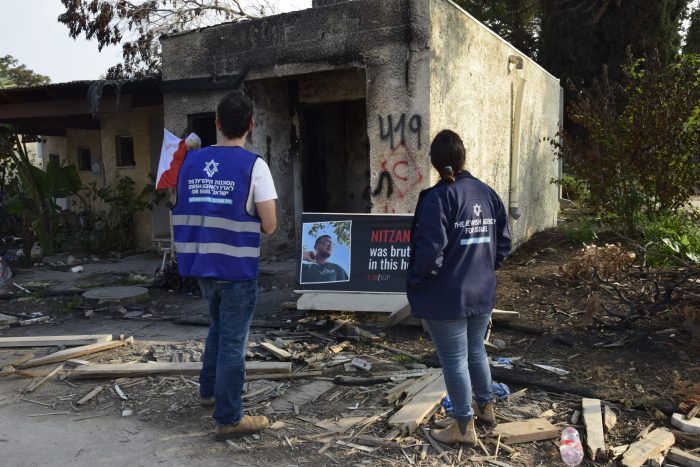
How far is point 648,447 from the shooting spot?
11.6 ft

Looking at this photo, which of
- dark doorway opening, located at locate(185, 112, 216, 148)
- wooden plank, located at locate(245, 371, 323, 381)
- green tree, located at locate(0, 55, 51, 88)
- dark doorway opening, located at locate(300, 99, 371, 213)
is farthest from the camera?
green tree, located at locate(0, 55, 51, 88)

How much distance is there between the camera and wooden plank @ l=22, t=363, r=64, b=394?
471 cm

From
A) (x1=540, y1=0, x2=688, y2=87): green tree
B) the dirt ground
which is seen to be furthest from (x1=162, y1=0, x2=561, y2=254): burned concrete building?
(x1=540, y1=0, x2=688, y2=87): green tree

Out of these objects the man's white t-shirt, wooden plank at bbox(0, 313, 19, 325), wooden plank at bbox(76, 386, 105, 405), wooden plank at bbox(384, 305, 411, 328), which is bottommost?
wooden plank at bbox(76, 386, 105, 405)

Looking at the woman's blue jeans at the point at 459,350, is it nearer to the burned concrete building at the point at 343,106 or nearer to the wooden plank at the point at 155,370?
the wooden plank at the point at 155,370

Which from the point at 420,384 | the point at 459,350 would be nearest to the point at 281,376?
the point at 420,384

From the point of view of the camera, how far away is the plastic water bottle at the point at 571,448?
11.2 feet

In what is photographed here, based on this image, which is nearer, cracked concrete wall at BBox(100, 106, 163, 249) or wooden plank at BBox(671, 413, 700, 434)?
wooden plank at BBox(671, 413, 700, 434)

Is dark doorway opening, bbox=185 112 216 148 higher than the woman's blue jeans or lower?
higher

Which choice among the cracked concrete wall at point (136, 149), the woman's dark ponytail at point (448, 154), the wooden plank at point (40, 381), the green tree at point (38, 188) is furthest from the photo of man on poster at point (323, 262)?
the green tree at point (38, 188)

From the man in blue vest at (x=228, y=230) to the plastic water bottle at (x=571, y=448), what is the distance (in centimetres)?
190

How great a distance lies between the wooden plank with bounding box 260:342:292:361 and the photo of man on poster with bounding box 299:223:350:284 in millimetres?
1381

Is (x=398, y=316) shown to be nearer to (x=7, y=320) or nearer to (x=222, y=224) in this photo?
(x=222, y=224)

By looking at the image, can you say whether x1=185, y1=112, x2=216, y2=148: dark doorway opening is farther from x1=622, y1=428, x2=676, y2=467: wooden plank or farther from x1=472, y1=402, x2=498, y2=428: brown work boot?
x1=622, y1=428, x2=676, y2=467: wooden plank
